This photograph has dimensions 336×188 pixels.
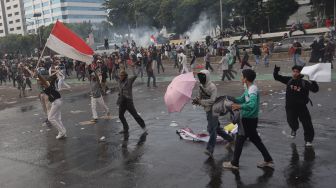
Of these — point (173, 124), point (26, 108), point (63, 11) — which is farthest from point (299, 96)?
point (63, 11)

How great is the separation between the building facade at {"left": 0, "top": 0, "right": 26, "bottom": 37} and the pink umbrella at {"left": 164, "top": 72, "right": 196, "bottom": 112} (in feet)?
491

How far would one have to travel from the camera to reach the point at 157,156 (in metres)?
7.78

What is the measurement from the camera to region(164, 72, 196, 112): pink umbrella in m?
7.32

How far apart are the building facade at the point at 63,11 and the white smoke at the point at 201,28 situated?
81.5m

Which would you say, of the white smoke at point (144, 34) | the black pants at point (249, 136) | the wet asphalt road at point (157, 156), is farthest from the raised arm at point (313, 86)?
the white smoke at point (144, 34)

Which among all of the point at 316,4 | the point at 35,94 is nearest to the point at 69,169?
the point at 35,94

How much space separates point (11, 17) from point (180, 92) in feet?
513

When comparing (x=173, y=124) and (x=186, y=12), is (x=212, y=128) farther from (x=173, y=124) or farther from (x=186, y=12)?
(x=186, y=12)

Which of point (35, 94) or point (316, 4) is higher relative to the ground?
point (316, 4)

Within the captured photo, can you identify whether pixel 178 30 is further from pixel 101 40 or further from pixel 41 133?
pixel 41 133

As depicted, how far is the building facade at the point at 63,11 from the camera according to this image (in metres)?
136

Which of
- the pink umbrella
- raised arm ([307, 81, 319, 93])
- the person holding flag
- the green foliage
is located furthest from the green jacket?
the green foliage

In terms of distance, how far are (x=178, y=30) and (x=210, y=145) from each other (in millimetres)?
50513

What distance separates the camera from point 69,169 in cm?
743
